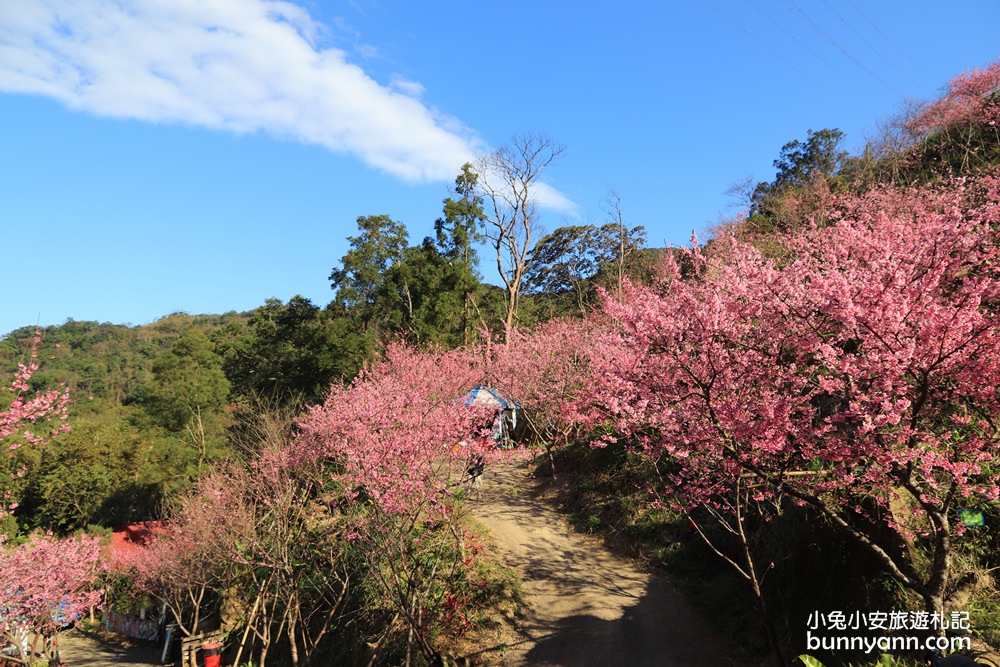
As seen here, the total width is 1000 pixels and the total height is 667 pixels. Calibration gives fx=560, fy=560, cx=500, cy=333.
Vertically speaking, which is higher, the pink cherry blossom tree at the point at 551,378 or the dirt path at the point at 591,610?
the pink cherry blossom tree at the point at 551,378

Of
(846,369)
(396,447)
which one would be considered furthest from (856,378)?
(396,447)

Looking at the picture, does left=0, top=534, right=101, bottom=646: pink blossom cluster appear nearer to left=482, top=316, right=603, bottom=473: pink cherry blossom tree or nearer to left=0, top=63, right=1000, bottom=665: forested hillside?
left=0, top=63, right=1000, bottom=665: forested hillside

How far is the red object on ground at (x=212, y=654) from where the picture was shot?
1352 cm

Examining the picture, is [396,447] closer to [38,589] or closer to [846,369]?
[846,369]

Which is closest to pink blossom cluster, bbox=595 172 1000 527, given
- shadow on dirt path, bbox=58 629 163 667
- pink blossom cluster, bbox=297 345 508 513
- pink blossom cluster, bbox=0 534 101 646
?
pink blossom cluster, bbox=297 345 508 513

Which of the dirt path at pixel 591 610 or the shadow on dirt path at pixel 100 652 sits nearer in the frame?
the dirt path at pixel 591 610

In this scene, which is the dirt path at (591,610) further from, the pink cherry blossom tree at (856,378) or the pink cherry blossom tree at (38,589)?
the pink cherry blossom tree at (38,589)

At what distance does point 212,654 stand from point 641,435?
11663mm

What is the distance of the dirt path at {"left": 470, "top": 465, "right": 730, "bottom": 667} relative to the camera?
811 centimetres

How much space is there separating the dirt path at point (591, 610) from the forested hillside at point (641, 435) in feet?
1.75

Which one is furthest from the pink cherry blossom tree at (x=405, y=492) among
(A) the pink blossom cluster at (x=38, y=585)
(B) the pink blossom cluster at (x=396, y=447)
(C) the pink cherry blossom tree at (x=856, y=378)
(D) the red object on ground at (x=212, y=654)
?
(A) the pink blossom cluster at (x=38, y=585)

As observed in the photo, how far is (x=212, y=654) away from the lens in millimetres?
13688

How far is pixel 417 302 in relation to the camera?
2869 centimetres

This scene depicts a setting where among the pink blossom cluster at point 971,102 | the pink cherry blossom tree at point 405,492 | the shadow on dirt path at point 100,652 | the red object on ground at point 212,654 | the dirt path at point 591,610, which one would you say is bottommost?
the shadow on dirt path at point 100,652
